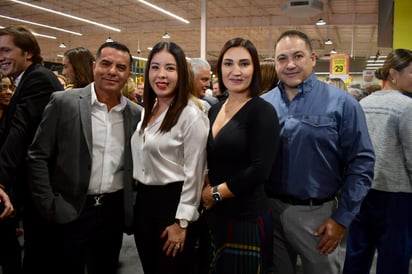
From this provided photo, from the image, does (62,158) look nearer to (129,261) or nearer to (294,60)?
(294,60)

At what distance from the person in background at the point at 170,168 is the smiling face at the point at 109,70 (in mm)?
235

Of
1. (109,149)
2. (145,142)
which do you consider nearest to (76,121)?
(109,149)

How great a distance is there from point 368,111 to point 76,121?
2.00 meters

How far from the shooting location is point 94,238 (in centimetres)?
201

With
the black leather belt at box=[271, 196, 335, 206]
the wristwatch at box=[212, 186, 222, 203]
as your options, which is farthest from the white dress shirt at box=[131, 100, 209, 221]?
the black leather belt at box=[271, 196, 335, 206]

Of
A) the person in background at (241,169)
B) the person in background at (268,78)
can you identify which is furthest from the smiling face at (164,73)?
the person in background at (268,78)

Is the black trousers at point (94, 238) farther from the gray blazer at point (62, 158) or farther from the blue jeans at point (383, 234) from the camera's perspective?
the blue jeans at point (383, 234)

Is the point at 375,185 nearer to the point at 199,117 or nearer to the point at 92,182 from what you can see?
the point at 199,117

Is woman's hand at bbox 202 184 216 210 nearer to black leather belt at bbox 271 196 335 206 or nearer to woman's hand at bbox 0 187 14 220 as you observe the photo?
black leather belt at bbox 271 196 335 206

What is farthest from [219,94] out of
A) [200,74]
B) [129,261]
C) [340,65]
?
[340,65]

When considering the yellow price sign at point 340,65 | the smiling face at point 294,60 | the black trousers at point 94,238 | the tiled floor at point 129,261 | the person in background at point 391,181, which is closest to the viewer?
the smiling face at point 294,60

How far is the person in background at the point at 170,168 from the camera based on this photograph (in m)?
1.76

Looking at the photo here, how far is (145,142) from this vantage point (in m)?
1.84

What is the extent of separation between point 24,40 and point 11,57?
135 mm
